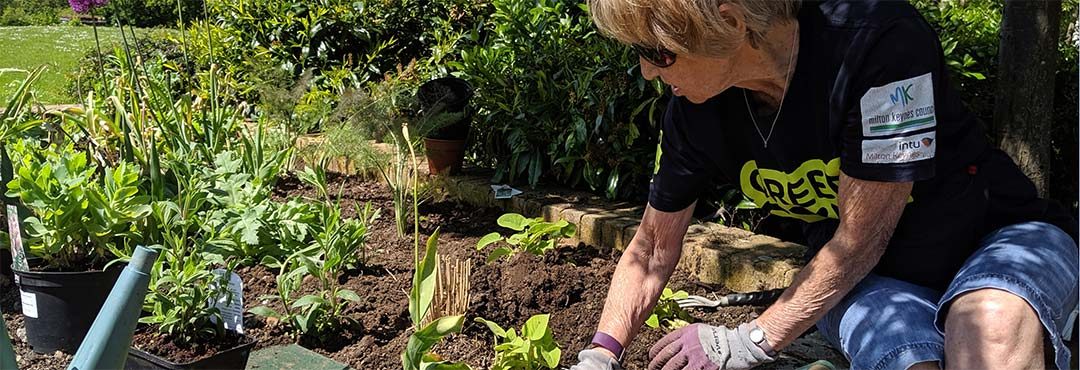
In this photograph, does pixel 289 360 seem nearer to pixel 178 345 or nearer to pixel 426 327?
pixel 426 327

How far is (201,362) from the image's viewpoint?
7.84 feet

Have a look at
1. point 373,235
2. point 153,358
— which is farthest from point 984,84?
point 153,358

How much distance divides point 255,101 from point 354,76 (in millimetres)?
950

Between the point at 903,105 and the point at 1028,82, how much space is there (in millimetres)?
1526

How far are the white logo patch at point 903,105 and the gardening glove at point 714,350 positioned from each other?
0.49 metres

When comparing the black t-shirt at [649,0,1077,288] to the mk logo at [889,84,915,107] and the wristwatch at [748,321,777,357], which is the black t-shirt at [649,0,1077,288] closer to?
the mk logo at [889,84,915,107]

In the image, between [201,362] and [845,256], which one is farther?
[201,362]

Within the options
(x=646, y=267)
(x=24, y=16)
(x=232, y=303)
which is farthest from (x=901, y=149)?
(x=24, y=16)

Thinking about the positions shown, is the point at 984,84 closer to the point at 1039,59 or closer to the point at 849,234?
the point at 1039,59

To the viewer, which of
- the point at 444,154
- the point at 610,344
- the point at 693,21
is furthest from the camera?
the point at 444,154

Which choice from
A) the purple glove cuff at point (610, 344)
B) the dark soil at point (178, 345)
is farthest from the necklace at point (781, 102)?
the dark soil at point (178, 345)

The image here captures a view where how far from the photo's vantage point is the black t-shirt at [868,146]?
1.87 m

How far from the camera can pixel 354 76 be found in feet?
19.6

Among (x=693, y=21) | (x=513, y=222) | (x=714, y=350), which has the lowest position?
(x=513, y=222)
